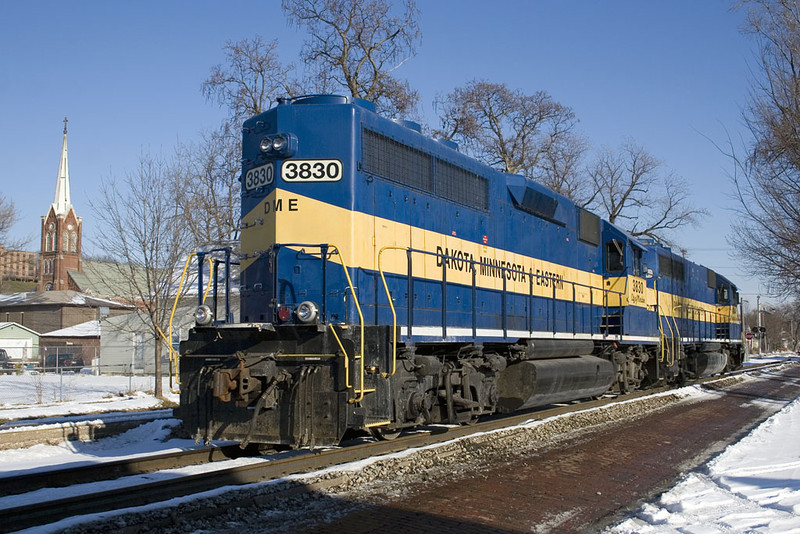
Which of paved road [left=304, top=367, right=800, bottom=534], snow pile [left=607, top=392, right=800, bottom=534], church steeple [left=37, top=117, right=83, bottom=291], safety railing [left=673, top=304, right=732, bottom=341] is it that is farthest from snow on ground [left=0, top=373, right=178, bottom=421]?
church steeple [left=37, top=117, right=83, bottom=291]

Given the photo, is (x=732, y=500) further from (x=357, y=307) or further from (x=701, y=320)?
(x=701, y=320)

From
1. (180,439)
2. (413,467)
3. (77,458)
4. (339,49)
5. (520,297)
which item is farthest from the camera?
(339,49)

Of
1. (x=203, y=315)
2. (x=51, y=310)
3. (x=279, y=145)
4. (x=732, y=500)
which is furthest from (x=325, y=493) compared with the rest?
(x=51, y=310)

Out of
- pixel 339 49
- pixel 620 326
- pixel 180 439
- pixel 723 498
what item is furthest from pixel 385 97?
pixel 723 498

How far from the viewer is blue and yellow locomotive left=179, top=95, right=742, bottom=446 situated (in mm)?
7461

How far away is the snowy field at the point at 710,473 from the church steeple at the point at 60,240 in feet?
209

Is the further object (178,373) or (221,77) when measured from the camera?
(221,77)

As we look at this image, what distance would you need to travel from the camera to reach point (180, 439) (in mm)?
11234

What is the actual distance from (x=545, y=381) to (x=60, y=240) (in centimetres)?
7674

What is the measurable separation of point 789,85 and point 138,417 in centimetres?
1436

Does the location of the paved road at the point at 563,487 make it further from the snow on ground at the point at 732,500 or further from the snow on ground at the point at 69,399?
the snow on ground at the point at 69,399

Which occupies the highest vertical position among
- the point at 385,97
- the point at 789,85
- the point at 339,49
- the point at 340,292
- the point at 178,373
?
the point at 339,49

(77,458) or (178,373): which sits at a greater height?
(178,373)

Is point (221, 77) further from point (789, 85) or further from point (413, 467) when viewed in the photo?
point (413, 467)
